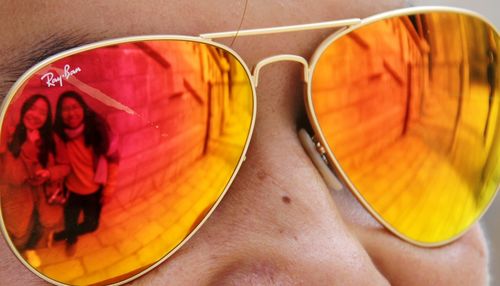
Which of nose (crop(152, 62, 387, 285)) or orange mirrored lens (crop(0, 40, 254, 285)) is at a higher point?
orange mirrored lens (crop(0, 40, 254, 285))

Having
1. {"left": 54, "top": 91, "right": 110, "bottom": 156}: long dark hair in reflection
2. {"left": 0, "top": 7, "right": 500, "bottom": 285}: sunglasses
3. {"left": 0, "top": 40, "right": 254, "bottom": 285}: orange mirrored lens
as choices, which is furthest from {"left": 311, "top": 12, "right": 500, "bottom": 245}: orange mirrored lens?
{"left": 54, "top": 91, "right": 110, "bottom": 156}: long dark hair in reflection

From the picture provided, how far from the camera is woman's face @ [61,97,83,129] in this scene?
746mm

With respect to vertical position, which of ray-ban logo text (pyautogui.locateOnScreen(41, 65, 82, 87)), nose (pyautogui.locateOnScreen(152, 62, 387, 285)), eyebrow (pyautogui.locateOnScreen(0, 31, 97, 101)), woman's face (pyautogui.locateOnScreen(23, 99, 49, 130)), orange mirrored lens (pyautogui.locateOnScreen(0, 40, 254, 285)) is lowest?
nose (pyautogui.locateOnScreen(152, 62, 387, 285))

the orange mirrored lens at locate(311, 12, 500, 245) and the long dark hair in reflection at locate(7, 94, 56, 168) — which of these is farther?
the orange mirrored lens at locate(311, 12, 500, 245)

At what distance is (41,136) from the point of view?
74 centimetres

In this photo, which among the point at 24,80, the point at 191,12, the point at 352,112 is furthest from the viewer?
the point at 352,112

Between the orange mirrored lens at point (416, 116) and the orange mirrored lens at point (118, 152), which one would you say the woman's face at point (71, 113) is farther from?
the orange mirrored lens at point (416, 116)

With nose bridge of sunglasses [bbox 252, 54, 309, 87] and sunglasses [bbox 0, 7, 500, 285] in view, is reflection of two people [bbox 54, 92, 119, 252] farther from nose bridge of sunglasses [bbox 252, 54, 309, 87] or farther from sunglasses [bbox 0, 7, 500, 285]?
nose bridge of sunglasses [bbox 252, 54, 309, 87]

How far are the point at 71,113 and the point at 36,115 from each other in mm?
38

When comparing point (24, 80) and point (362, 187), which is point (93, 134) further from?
point (362, 187)

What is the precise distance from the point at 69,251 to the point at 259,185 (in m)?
0.26

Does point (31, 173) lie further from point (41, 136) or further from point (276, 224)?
point (276, 224)

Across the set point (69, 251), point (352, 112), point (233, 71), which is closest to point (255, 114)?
point (233, 71)

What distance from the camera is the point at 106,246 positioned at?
2.65 feet
